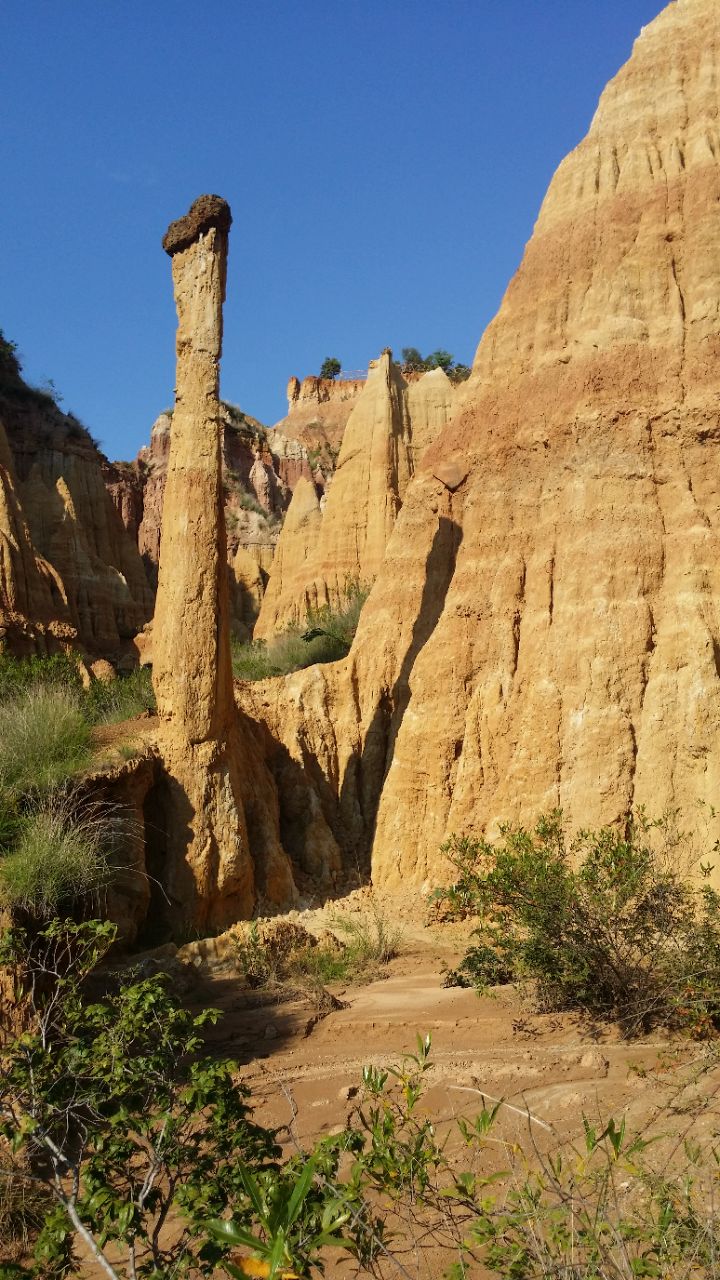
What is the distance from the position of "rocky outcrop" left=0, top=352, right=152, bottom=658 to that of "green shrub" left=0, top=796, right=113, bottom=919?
17.1m

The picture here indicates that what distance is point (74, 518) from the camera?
3219cm

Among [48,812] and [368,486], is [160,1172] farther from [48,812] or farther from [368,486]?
[368,486]

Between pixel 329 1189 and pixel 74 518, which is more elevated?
pixel 74 518

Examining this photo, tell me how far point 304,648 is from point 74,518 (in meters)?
13.0

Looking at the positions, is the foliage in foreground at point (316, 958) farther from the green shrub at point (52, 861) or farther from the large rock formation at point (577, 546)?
the large rock formation at point (577, 546)

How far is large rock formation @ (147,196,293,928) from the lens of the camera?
12.5 m

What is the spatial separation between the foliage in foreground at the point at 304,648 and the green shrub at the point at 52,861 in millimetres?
10683

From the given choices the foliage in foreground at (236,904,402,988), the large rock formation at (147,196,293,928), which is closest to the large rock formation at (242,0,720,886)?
the foliage in foreground at (236,904,402,988)

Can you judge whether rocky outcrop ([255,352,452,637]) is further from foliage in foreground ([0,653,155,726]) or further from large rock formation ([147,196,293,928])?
large rock formation ([147,196,293,928])

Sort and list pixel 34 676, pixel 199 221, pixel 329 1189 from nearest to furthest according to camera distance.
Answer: pixel 329 1189 < pixel 199 221 < pixel 34 676

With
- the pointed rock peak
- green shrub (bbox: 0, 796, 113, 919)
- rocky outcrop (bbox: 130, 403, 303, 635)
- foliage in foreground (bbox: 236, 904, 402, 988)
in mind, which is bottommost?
foliage in foreground (bbox: 236, 904, 402, 988)

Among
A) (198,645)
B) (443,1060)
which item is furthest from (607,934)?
(198,645)

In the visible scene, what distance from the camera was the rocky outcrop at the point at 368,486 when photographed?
2844 cm

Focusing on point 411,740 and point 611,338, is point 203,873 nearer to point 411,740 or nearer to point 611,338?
point 411,740
